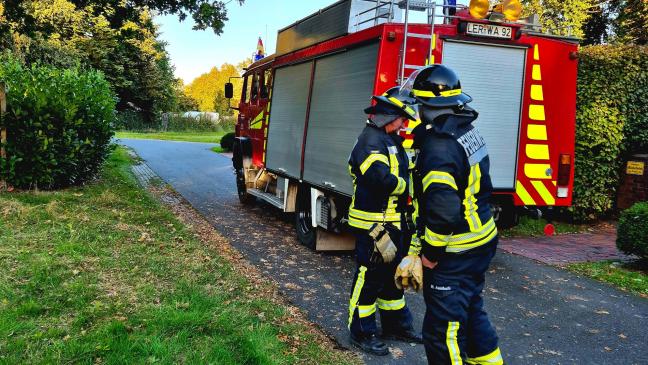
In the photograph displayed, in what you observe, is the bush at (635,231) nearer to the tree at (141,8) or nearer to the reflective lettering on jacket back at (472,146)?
the reflective lettering on jacket back at (472,146)

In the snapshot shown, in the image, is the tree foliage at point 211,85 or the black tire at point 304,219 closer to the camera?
the black tire at point 304,219

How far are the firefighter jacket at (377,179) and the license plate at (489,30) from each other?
7.22 ft

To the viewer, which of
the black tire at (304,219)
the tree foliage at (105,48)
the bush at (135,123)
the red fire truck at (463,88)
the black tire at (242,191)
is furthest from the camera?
the bush at (135,123)

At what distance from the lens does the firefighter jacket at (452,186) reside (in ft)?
9.57

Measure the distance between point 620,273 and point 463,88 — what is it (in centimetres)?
302

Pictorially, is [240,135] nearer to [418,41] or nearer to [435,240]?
[418,41]

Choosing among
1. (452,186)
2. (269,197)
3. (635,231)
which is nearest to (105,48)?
(269,197)

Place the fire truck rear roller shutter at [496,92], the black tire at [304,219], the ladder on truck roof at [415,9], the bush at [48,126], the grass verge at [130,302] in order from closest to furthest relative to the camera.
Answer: the grass verge at [130,302]
the ladder on truck roof at [415,9]
the fire truck rear roller shutter at [496,92]
the black tire at [304,219]
the bush at [48,126]

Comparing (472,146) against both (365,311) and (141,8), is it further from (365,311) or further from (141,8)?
(141,8)

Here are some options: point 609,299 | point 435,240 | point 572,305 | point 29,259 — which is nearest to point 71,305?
point 29,259

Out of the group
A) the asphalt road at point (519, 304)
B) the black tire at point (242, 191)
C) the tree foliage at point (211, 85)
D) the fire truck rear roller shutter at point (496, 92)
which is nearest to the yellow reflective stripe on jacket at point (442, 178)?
the asphalt road at point (519, 304)

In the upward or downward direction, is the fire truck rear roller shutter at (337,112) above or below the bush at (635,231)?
above

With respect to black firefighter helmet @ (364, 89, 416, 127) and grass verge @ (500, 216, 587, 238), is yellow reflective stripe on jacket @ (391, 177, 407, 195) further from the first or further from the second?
grass verge @ (500, 216, 587, 238)

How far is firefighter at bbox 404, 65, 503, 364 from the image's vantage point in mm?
2936
